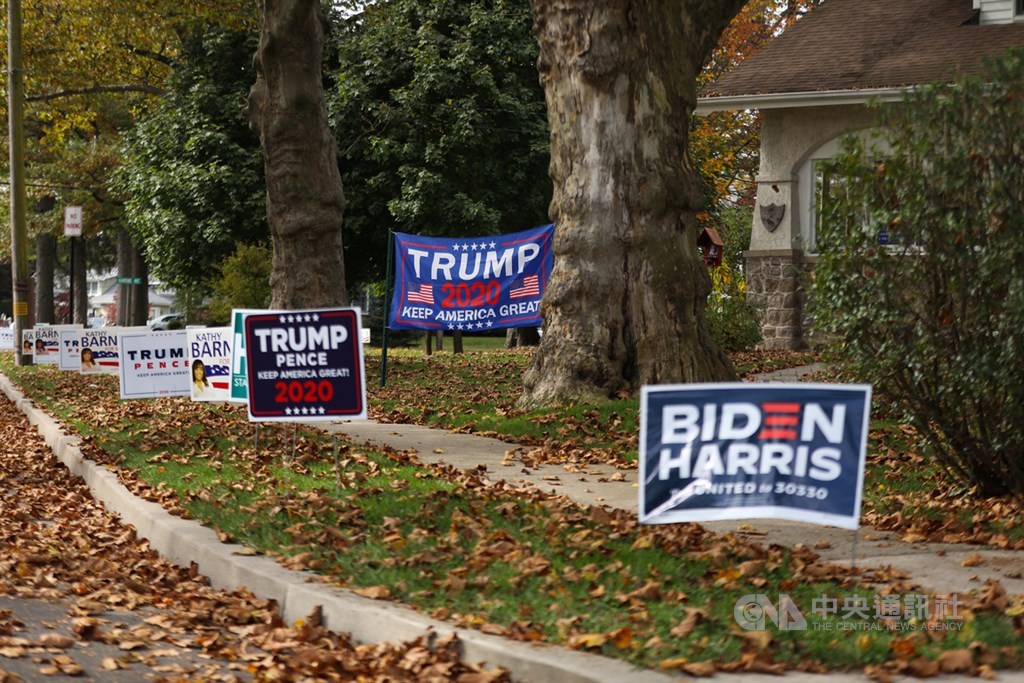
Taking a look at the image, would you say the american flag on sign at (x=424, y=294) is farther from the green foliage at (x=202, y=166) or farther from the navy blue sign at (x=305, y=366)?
the green foliage at (x=202, y=166)

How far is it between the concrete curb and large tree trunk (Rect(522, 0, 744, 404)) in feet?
17.0

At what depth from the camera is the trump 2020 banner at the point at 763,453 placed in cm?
647

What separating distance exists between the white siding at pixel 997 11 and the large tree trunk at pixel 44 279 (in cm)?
4103

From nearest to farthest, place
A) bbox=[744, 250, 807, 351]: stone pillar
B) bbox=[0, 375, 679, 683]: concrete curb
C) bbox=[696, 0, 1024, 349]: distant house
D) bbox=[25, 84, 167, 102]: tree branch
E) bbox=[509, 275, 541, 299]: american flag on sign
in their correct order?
bbox=[0, 375, 679, 683]: concrete curb
bbox=[509, 275, 541, 299]: american flag on sign
bbox=[696, 0, 1024, 349]: distant house
bbox=[744, 250, 807, 351]: stone pillar
bbox=[25, 84, 167, 102]: tree branch

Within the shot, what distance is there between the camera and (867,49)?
2381 cm

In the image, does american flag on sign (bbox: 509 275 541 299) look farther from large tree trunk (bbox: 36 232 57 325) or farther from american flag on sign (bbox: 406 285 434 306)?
large tree trunk (bbox: 36 232 57 325)

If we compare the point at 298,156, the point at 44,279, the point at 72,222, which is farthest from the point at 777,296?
the point at 44,279

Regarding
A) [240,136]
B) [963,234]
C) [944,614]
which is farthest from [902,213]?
[240,136]

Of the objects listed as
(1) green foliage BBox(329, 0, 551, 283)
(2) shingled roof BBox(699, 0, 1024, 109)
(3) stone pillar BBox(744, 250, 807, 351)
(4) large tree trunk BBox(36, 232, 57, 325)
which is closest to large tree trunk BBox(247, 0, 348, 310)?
(2) shingled roof BBox(699, 0, 1024, 109)

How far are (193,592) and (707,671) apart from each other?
348 centimetres

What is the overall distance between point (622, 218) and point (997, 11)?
12.3 metres

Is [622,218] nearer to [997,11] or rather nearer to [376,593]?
[376,593]

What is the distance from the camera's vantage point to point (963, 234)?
27.2ft

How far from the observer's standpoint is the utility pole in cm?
2909
